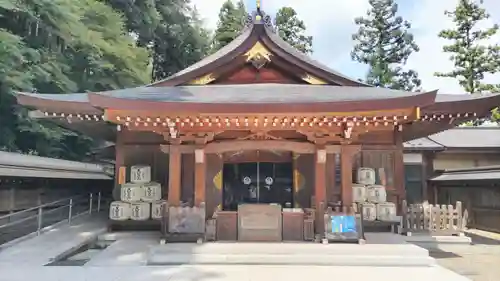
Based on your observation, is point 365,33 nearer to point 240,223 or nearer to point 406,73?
point 406,73

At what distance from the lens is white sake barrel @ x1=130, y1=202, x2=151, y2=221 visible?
29.0 feet


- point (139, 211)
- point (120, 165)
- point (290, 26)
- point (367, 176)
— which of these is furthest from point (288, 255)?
point (290, 26)

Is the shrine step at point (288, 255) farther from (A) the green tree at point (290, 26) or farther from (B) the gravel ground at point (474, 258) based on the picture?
(A) the green tree at point (290, 26)

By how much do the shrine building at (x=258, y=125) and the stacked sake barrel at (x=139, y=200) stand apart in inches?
15.2

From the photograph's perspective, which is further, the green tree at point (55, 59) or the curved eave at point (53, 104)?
the green tree at point (55, 59)

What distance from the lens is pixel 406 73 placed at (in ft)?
88.2

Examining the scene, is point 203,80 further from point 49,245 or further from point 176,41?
point 176,41

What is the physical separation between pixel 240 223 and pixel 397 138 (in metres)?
4.54

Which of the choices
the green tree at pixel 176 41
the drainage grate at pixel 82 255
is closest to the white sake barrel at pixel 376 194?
the drainage grate at pixel 82 255

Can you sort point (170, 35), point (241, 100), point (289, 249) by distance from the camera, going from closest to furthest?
point (289, 249)
point (241, 100)
point (170, 35)

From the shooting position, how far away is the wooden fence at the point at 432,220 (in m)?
8.97

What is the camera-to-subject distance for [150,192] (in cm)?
904

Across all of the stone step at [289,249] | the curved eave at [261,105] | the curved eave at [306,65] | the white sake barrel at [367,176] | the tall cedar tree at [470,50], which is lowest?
the stone step at [289,249]

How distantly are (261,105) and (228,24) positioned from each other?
24.7m
